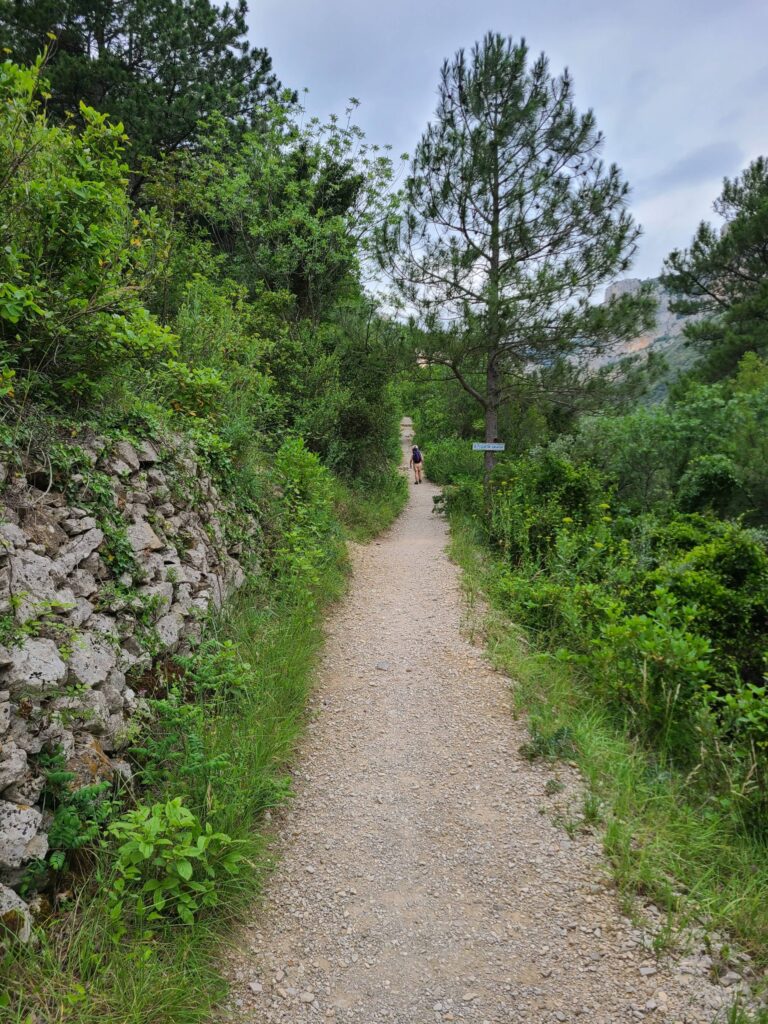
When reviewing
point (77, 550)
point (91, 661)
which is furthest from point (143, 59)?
point (91, 661)

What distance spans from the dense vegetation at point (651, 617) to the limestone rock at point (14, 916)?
2616 millimetres

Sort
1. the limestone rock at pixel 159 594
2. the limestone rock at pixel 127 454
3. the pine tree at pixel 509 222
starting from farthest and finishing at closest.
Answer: the pine tree at pixel 509 222, the limestone rock at pixel 127 454, the limestone rock at pixel 159 594

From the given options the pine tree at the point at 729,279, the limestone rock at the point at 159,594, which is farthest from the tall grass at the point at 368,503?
the pine tree at the point at 729,279

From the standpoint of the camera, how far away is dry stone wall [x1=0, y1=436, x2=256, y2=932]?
7.10 ft

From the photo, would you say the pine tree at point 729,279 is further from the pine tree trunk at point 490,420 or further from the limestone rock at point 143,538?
the limestone rock at point 143,538

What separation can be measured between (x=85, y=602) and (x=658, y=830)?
→ 349cm

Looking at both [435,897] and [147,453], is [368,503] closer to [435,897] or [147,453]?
[147,453]

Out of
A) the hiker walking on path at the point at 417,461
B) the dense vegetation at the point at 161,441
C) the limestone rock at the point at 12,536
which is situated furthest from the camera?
the hiker walking on path at the point at 417,461

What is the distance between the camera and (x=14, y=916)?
1837mm

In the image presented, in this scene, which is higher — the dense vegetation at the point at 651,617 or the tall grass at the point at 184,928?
the dense vegetation at the point at 651,617

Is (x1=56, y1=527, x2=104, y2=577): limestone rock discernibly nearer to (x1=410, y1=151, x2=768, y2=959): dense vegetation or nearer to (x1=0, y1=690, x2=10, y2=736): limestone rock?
(x1=0, y1=690, x2=10, y2=736): limestone rock

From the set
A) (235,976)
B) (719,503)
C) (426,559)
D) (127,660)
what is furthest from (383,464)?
(235,976)

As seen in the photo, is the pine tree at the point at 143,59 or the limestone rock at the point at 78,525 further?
the pine tree at the point at 143,59

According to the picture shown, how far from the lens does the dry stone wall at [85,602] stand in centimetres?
216
